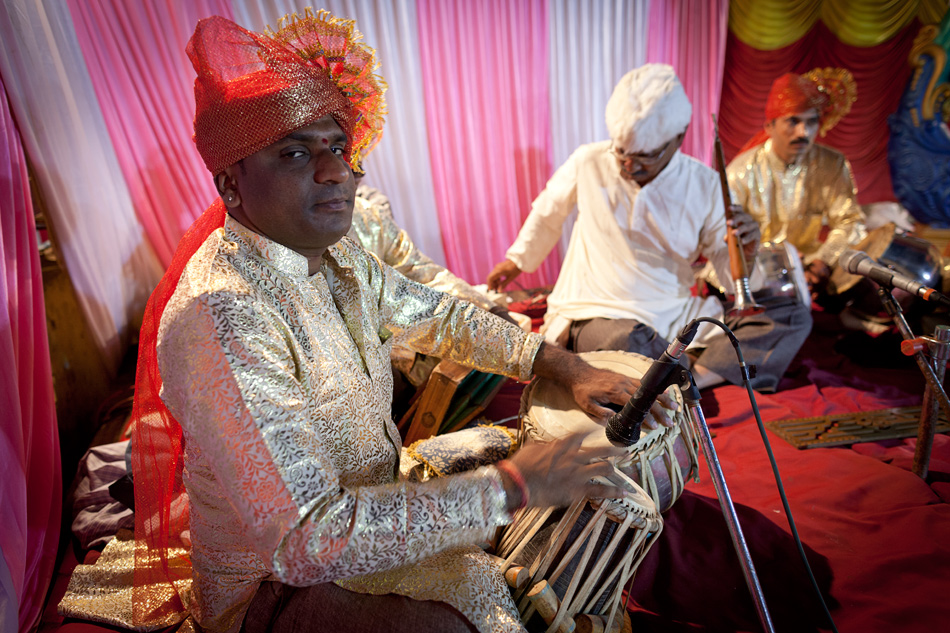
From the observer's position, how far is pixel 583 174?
3.46 metres

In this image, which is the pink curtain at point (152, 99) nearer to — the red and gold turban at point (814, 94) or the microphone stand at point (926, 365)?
the microphone stand at point (926, 365)

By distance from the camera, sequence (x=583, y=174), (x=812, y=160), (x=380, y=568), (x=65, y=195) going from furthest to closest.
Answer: (x=812, y=160)
(x=583, y=174)
(x=65, y=195)
(x=380, y=568)

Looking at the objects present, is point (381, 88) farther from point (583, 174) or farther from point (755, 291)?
point (755, 291)

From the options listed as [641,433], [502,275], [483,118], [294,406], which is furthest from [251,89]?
[483,118]

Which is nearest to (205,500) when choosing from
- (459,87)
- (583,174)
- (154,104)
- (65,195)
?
(65,195)

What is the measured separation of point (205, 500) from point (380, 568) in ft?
1.79

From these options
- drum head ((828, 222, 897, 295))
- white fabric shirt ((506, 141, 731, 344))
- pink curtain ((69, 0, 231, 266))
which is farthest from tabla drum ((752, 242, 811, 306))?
pink curtain ((69, 0, 231, 266))

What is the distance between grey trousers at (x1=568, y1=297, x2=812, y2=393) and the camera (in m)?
3.13

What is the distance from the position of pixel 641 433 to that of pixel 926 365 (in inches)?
47.6

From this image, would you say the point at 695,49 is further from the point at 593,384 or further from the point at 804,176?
the point at 593,384

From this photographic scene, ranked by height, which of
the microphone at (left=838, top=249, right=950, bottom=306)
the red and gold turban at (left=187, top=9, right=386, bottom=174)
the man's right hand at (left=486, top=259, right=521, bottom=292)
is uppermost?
the red and gold turban at (left=187, top=9, right=386, bottom=174)

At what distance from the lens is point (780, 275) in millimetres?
3617

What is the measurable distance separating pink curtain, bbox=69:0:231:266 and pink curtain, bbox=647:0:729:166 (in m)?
4.16

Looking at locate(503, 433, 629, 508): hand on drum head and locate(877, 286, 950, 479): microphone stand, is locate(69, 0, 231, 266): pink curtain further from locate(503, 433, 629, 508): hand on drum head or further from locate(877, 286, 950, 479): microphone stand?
locate(877, 286, 950, 479): microphone stand
